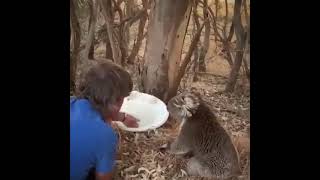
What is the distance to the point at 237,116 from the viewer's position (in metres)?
1.82

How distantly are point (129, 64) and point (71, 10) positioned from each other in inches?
9.4

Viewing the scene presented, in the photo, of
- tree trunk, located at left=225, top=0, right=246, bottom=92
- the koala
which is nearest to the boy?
the koala

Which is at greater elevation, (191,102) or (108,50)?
(108,50)

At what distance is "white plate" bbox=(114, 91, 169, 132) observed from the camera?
1.82 m

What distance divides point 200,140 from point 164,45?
0.31 metres

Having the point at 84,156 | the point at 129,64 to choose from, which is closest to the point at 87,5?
the point at 129,64

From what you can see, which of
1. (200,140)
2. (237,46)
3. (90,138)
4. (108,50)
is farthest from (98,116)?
(237,46)

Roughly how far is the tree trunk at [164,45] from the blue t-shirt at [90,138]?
6.9 inches

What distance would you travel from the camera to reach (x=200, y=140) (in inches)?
71.6

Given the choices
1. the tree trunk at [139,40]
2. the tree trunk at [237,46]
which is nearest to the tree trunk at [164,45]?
the tree trunk at [139,40]

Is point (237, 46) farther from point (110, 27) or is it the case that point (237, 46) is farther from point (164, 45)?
point (110, 27)

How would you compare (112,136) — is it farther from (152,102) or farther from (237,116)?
(237,116)

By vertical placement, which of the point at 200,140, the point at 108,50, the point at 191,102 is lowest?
the point at 200,140

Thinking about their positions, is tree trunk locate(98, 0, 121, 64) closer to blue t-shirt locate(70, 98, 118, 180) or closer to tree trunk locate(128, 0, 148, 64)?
tree trunk locate(128, 0, 148, 64)
